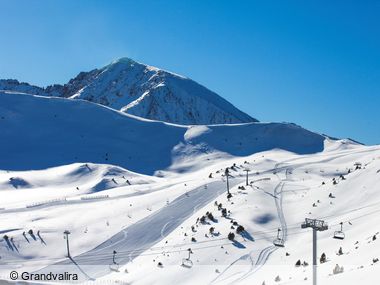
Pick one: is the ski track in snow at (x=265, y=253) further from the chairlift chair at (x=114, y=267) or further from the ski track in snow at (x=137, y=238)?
the chairlift chair at (x=114, y=267)

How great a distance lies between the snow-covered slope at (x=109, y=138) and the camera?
311 feet

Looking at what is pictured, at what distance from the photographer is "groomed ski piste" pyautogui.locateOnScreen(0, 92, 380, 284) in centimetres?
3500

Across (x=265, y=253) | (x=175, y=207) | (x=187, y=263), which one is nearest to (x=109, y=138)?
(x=175, y=207)

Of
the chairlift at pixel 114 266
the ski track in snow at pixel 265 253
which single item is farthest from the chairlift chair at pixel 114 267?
the ski track in snow at pixel 265 253

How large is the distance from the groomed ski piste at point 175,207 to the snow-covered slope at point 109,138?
42 centimetres

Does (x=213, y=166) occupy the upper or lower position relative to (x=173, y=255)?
upper

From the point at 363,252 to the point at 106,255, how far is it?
22.9 meters

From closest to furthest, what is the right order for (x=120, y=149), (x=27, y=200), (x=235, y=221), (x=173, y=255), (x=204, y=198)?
(x=173, y=255) < (x=235, y=221) < (x=204, y=198) < (x=27, y=200) < (x=120, y=149)

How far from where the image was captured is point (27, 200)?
65.4 m

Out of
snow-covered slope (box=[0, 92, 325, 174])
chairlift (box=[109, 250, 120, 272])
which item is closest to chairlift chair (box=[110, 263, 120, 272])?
chairlift (box=[109, 250, 120, 272])

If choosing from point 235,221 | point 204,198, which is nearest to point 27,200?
point 204,198

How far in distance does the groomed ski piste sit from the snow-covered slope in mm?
422

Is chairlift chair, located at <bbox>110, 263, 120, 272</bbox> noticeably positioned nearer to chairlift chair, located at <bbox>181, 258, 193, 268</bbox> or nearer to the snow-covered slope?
chairlift chair, located at <bbox>181, 258, 193, 268</bbox>

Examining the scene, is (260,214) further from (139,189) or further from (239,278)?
(139,189)
